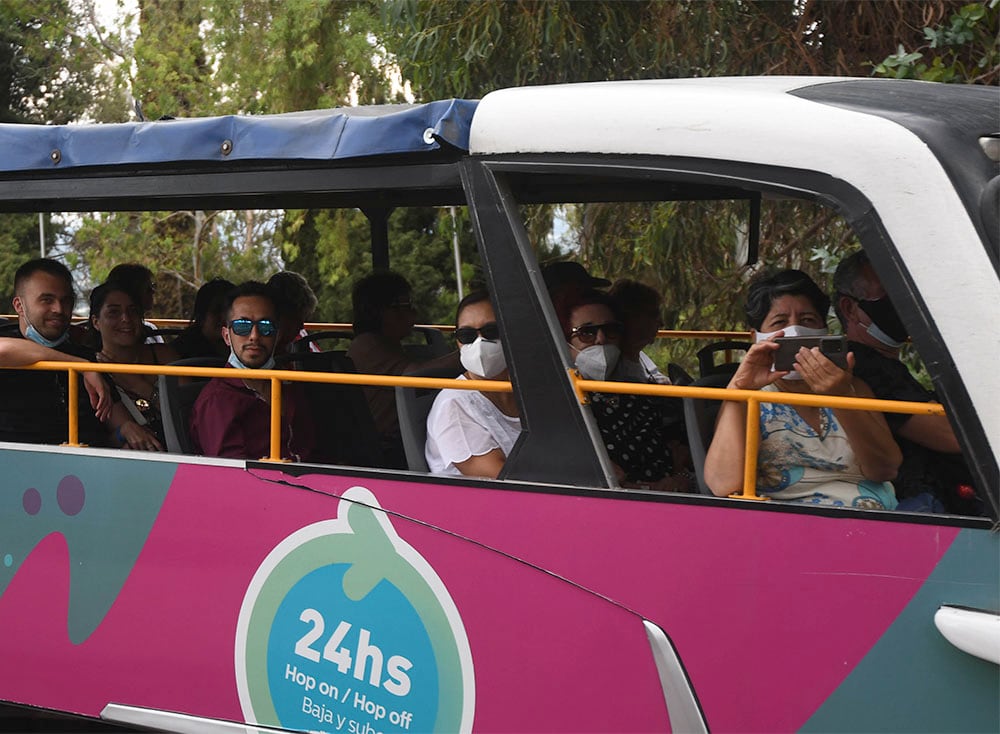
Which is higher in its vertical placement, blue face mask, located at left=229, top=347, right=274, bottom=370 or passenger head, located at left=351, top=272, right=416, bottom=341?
passenger head, located at left=351, top=272, right=416, bottom=341

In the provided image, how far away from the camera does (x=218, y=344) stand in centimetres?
592

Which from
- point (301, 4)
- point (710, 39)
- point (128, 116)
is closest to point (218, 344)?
point (710, 39)

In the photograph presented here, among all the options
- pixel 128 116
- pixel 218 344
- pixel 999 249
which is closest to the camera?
pixel 999 249

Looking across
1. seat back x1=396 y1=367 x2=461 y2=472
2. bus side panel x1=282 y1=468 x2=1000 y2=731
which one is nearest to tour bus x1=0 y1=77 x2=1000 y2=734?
bus side panel x1=282 y1=468 x2=1000 y2=731

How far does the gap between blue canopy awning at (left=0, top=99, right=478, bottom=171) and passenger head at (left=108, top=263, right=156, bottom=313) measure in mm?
1672

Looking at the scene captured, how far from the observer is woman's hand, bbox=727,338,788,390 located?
2896 mm

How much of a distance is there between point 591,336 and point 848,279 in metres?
0.81

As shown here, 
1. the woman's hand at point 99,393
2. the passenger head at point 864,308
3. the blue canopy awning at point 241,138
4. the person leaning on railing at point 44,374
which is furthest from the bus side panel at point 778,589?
the person leaning on railing at point 44,374

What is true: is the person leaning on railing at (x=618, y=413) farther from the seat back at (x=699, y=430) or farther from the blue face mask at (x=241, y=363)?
the blue face mask at (x=241, y=363)

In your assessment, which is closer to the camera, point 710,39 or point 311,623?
point 311,623

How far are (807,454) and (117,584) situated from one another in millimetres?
2103

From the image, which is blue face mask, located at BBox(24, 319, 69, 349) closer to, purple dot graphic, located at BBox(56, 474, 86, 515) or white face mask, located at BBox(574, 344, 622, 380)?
purple dot graphic, located at BBox(56, 474, 86, 515)

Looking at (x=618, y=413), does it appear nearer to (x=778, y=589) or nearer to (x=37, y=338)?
(x=778, y=589)

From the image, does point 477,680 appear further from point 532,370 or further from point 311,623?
point 532,370
